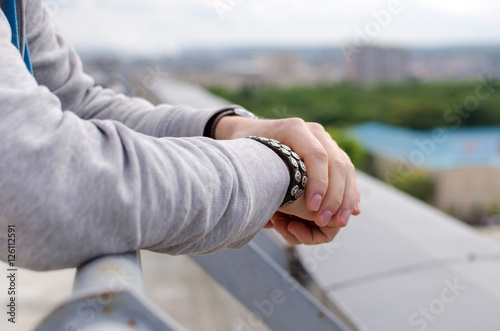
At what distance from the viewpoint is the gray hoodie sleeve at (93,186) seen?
264mm

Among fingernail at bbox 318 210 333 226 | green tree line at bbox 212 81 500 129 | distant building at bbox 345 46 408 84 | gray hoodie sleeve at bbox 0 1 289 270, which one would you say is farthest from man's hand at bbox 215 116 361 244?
green tree line at bbox 212 81 500 129

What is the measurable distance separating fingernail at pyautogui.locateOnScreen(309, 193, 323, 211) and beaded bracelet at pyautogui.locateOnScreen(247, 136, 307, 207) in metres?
0.01

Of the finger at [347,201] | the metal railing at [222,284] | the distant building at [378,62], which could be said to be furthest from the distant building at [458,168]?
the finger at [347,201]

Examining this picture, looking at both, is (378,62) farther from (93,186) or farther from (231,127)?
(93,186)

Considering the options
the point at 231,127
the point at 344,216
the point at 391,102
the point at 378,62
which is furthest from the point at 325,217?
the point at 391,102

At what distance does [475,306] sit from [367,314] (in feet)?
0.43

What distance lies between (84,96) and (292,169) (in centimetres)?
31

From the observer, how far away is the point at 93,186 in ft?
0.90

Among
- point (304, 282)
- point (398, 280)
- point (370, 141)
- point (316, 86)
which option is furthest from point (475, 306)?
point (316, 86)

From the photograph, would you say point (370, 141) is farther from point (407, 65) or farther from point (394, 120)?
point (394, 120)

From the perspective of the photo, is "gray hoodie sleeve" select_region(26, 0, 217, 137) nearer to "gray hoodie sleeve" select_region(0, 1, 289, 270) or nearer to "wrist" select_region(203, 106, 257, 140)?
"wrist" select_region(203, 106, 257, 140)

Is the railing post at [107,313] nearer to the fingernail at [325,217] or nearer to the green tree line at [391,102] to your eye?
the fingernail at [325,217]

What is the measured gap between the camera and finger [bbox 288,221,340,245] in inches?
20.2

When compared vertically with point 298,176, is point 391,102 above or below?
below
